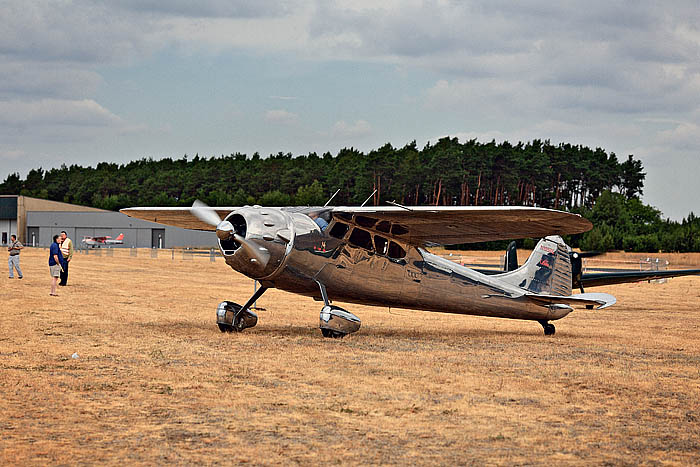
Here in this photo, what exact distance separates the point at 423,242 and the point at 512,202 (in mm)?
84796

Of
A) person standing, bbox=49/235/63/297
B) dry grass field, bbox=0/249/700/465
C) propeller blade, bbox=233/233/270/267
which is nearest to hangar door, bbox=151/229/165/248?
person standing, bbox=49/235/63/297

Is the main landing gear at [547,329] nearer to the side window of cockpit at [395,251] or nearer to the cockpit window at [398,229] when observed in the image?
the side window of cockpit at [395,251]

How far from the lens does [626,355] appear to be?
13258 mm

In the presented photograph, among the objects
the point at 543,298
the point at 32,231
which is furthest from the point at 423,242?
the point at 32,231

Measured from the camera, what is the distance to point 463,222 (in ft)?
47.3

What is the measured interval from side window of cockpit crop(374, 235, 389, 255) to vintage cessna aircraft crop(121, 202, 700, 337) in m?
0.02

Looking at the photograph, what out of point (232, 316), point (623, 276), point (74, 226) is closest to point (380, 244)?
point (232, 316)

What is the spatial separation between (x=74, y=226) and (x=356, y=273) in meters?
93.4

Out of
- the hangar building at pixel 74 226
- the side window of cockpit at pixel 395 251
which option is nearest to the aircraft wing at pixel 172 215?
the side window of cockpit at pixel 395 251

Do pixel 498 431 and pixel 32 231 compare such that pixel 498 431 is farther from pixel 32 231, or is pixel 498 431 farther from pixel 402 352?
pixel 32 231

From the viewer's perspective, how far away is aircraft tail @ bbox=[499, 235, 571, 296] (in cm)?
1691

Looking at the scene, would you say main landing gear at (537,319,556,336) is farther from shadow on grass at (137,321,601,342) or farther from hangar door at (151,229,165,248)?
hangar door at (151,229,165,248)

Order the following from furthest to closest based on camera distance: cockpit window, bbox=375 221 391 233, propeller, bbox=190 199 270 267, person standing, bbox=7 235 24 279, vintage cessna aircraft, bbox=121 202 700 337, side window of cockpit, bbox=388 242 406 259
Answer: person standing, bbox=7 235 24 279
side window of cockpit, bbox=388 242 406 259
cockpit window, bbox=375 221 391 233
vintage cessna aircraft, bbox=121 202 700 337
propeller, bbox=190 199 270 267

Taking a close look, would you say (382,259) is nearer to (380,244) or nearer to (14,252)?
(380,244)
